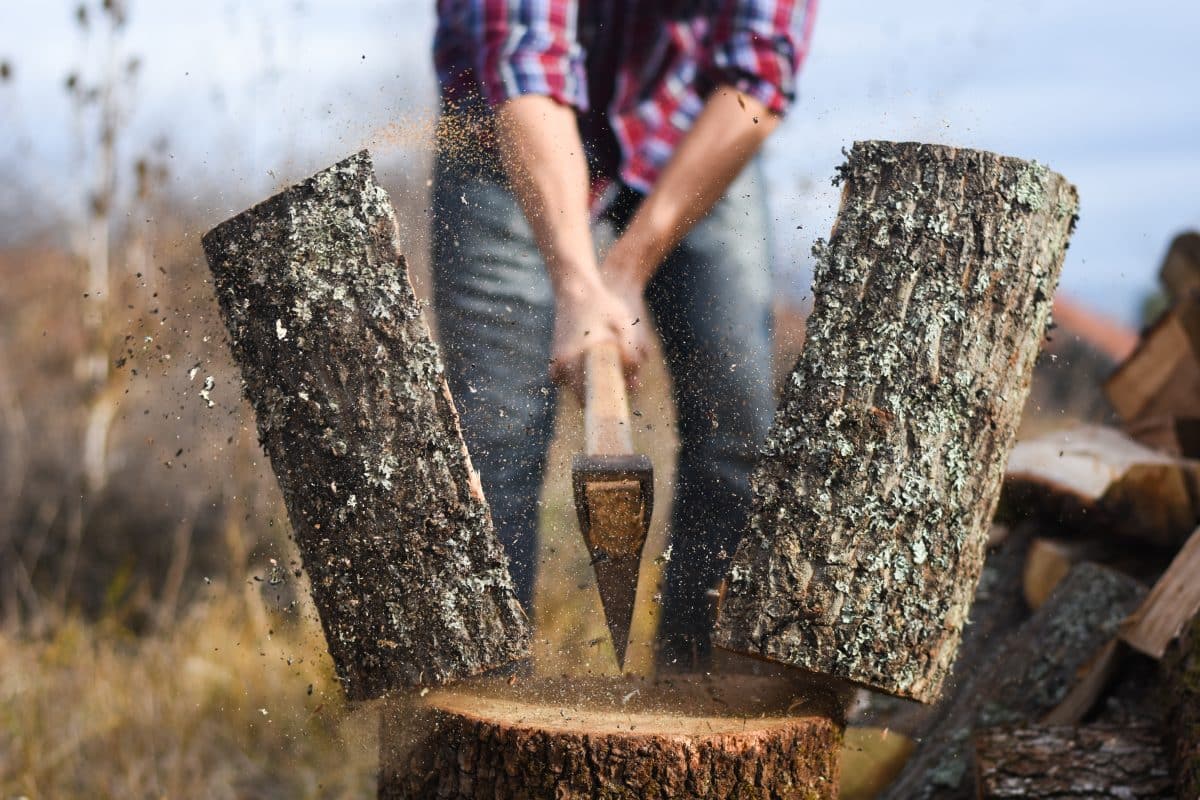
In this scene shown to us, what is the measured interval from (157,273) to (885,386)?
1.38 m

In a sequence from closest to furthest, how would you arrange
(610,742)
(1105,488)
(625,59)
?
(610,742)
(625,59)
(1105,488)

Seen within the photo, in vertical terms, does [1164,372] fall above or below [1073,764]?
above

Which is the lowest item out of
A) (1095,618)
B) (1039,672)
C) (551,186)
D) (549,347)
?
(1039,672)

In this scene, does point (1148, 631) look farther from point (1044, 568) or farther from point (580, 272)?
point (580, 272)

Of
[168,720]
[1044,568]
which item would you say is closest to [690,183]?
[1044,568]

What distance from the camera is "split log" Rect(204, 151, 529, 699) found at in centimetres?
136

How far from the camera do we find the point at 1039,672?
2.09 metres

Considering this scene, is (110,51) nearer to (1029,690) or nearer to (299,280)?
(299,280)

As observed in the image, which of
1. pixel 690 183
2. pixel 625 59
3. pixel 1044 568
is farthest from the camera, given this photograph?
pixel 1044 568

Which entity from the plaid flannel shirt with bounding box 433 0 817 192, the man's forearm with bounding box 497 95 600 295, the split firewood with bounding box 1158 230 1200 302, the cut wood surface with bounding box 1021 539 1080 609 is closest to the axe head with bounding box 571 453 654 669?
the man's forearm with bounding box 497 95 600 295

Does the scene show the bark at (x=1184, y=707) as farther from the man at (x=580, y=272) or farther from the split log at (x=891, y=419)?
the man at (x=580, y=272)

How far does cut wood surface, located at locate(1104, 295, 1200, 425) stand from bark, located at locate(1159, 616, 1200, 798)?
3.53ft

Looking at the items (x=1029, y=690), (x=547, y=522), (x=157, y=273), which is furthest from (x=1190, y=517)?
(x=157, y=273)

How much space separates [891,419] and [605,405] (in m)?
0.39
